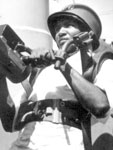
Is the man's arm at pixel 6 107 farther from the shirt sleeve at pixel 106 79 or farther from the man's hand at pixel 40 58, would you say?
the shirt sleeve at pixel 106 79

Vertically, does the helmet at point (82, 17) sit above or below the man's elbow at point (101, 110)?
above

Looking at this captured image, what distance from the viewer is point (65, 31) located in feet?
3.22

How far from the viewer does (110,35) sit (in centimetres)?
180

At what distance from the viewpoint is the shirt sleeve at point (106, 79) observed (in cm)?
88

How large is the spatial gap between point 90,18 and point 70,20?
6cm

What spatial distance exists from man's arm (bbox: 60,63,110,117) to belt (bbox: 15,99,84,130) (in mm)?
58

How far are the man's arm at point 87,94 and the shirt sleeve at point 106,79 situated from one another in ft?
0.27

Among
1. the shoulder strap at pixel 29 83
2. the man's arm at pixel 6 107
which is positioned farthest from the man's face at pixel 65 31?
the man's arm at pixel 6 107

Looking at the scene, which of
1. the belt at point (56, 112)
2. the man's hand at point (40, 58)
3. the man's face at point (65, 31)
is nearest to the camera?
the man's hand at point (40, 58)

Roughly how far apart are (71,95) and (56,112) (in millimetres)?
86

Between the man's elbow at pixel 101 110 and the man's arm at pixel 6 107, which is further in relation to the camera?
the man's arm at pixel 6 107

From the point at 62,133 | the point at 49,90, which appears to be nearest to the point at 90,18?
the point at 49,90

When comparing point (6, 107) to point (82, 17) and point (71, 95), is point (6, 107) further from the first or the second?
point (82, 17)

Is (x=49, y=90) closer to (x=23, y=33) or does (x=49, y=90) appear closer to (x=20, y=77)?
(x=20, y=77)
